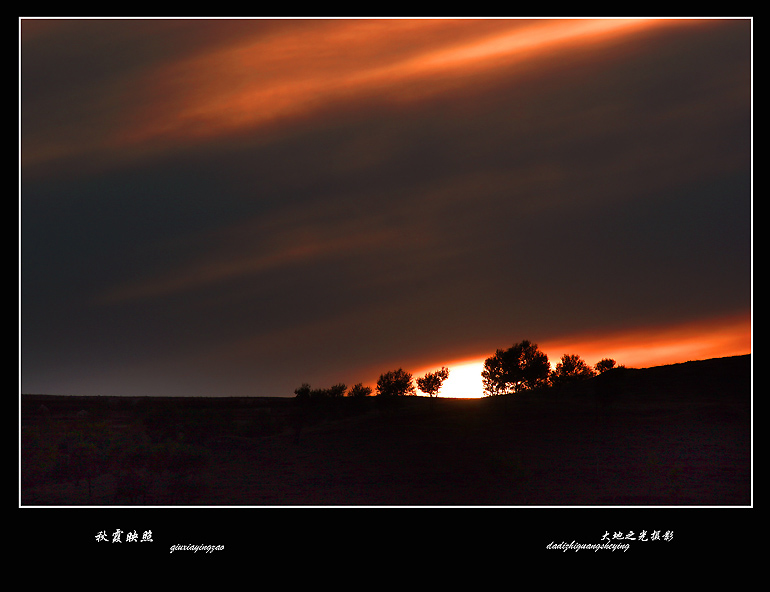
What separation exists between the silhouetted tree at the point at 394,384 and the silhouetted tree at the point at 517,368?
505 inches

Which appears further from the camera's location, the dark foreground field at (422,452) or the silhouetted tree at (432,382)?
the silhouetted tree at (432,382)

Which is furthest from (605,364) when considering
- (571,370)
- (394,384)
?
(394,384)

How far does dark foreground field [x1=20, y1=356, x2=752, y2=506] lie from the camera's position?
192ft

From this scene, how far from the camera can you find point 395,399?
111m

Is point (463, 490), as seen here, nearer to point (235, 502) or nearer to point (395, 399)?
point (235, 502)

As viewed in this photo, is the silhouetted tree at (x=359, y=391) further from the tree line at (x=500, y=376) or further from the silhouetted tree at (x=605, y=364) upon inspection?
the silhouetted tree at (x=605, y=364)

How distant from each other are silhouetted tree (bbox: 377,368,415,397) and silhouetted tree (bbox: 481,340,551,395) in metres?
12.8

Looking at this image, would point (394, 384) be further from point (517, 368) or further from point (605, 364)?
point (605, 364)

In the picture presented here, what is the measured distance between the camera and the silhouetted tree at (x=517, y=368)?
111438 mm

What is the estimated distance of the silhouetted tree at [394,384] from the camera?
111 meters

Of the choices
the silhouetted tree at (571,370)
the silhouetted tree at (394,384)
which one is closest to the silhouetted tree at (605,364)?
the silhouetted tree at (571,370)

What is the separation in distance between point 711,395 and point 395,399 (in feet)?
164

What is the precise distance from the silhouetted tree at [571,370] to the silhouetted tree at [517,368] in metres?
11.4
